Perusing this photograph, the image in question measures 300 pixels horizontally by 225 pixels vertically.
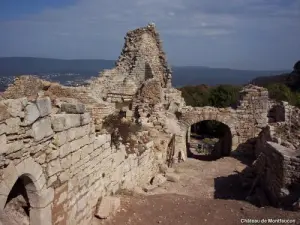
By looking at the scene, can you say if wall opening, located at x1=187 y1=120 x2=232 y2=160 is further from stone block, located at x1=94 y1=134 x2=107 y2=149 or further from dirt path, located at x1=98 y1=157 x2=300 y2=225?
stone block, located at x1=94 y1=134 x2=107 y2=149

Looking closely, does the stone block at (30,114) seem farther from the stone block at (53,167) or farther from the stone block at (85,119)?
the stone block at (85,119)

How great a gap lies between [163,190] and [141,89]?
23.7ft

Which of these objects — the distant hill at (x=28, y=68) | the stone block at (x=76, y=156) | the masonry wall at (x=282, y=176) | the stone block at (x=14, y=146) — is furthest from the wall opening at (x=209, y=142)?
the stone block at (x=14, y=146)

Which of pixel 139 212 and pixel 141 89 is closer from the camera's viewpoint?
pixel 139 212

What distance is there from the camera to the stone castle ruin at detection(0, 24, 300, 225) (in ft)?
16.2

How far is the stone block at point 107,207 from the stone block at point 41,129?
2525mm

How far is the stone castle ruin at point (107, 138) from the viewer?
4930 mm

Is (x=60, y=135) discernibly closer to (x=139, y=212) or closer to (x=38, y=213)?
(x=38, y=213)

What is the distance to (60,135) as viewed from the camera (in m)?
5.74

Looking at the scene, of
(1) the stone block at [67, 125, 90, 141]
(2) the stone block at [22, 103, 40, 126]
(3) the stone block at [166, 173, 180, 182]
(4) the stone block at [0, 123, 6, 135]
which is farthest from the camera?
(3) the stone block at [166, 173, 180, 182]

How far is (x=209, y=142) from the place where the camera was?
99.1 feet

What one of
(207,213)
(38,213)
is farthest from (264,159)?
(38,213)

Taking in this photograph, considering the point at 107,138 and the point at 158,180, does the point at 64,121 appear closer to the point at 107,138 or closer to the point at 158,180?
the point at 107,138

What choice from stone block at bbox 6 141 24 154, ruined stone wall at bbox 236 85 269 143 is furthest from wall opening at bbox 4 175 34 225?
ruined stone wall at bbox 236 85 269 143
